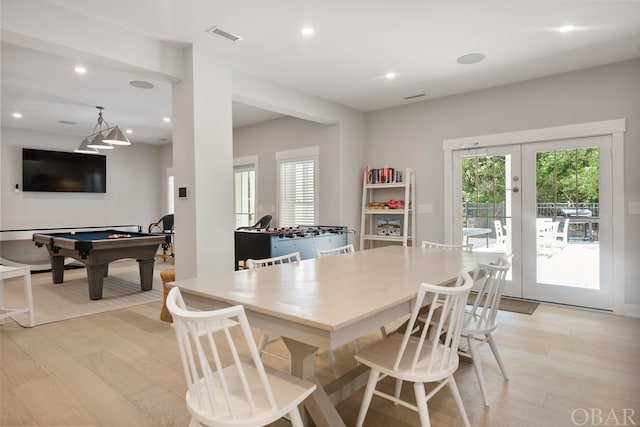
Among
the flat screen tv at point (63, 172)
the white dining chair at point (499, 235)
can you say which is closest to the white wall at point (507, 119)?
the white dining chair at point (499, 235)

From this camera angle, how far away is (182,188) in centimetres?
357

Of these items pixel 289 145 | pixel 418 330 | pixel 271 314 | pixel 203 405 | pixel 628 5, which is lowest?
pixel 418 330

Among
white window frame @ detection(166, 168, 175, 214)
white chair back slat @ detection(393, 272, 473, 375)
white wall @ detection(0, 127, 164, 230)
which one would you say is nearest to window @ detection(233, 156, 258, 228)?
white window frame @ detection(166, 168, 175, 214)

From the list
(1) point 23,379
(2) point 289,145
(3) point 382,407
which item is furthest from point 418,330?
(2) point 289,145

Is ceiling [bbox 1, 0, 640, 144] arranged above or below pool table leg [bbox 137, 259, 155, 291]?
above

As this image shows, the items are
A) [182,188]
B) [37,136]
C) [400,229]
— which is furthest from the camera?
[37,136]

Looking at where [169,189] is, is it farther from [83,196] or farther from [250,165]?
[250,165]

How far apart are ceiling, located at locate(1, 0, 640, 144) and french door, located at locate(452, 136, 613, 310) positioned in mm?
943

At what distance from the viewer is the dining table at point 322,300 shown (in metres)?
1.32

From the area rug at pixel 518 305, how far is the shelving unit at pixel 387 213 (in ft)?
4.37

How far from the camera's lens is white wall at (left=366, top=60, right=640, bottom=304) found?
150 inches

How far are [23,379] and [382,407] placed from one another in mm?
2376

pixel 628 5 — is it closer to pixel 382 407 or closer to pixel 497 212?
pixel 497 212

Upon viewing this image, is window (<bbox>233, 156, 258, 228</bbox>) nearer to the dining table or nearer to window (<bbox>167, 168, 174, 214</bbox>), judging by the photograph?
window (<bbox>167, 168, 174, 214</bbox>)
